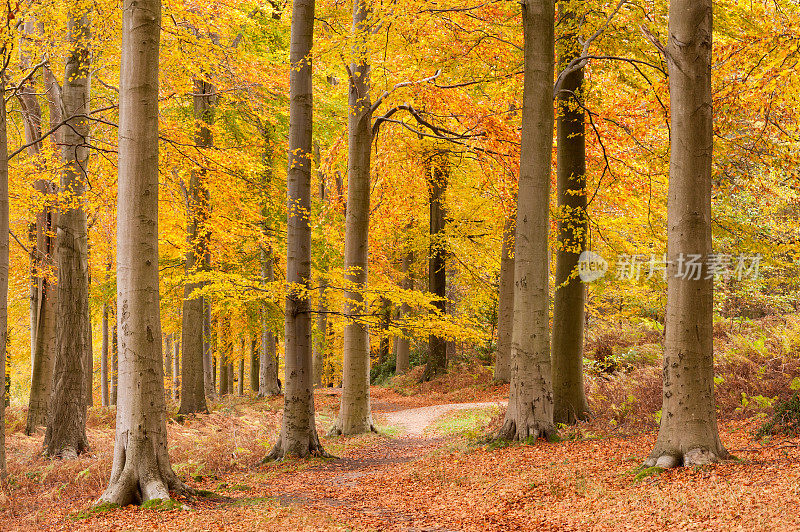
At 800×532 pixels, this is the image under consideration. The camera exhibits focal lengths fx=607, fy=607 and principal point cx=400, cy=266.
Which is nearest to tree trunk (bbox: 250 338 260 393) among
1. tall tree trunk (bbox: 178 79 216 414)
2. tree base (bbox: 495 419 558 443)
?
tall tree trunk (bbox: 178 79 216 414)

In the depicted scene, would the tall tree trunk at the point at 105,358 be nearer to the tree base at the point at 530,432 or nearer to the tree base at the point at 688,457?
the tree base at the point at 530,432

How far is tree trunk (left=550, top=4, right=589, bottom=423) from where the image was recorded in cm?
969

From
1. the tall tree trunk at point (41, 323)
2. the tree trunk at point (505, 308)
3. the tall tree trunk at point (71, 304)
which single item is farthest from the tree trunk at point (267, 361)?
the tall tree trunk at point (71, 304)

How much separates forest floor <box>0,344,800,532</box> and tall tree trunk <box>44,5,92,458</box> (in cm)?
50

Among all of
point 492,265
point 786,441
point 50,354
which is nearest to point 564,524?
point 786,441

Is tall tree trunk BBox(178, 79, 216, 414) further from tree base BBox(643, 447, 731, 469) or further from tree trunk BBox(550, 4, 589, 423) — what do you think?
tree base BBox(643, 447, 731, 469)

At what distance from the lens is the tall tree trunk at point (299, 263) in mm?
9492

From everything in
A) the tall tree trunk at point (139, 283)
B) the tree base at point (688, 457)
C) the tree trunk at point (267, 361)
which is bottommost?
the tree trunk at point (267, 361)

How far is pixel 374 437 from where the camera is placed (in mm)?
11930

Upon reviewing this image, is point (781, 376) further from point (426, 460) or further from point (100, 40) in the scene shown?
point (100, 40)

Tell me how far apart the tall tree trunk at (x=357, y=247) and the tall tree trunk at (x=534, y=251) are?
4.18 metres

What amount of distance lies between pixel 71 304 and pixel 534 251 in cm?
804

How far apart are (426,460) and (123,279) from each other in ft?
16.6
